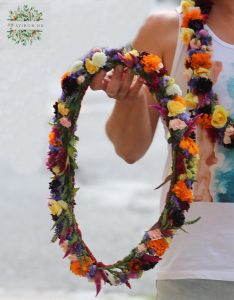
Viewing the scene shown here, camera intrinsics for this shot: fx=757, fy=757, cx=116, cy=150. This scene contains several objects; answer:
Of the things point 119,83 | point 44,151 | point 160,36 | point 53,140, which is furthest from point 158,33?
point 44,151

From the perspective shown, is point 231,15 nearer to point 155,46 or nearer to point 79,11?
point 155,46

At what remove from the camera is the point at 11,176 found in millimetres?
4938

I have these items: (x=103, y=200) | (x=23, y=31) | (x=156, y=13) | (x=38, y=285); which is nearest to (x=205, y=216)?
(x=156, y=13)

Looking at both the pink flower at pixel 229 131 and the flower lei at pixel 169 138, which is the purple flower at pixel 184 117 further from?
the pink flower at pixel 229 131

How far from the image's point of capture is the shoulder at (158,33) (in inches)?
66.1

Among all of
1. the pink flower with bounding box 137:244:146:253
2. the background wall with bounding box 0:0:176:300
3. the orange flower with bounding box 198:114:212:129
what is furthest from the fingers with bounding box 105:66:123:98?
the background wall with bounding box 0:0:176:300

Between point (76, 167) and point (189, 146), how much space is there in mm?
259

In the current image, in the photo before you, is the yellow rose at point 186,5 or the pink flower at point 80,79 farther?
the yellow rose at point 186,5

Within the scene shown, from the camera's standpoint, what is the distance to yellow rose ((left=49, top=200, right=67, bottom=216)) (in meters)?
1.57

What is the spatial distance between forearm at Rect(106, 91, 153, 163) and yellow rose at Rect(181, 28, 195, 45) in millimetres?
163

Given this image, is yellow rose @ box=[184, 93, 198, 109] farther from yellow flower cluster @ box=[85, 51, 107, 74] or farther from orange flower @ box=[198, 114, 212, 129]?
yellow flower cluster @ box=[85, 51, 107, 74]

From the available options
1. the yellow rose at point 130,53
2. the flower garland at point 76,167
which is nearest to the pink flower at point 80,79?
the flower garland at point 76,167

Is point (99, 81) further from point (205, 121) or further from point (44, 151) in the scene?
point (44, 151)

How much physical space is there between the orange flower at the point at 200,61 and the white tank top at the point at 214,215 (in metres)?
0.02
